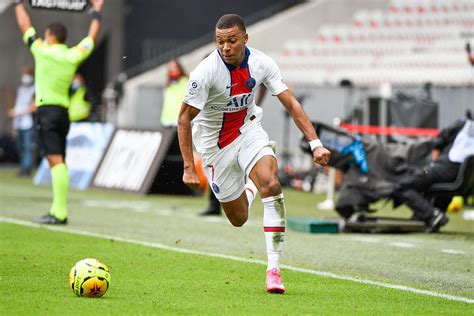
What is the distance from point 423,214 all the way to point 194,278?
5.35 m

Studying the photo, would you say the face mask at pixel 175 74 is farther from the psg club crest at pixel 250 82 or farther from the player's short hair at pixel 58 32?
the psg club crest at pixel 250 82

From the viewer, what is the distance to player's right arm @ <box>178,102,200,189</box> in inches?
320

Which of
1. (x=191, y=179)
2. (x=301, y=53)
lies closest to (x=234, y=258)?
(x=191, y=179)

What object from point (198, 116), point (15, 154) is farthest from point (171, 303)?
point (15, 154)

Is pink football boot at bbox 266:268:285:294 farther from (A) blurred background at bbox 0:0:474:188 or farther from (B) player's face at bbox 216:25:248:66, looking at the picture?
(A) blurred background at bbox 0:0:474:188

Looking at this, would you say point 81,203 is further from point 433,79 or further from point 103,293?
point 433,79

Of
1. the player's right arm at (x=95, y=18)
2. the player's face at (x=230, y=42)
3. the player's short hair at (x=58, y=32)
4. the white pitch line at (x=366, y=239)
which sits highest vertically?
the player's face at (x=230, y=42)

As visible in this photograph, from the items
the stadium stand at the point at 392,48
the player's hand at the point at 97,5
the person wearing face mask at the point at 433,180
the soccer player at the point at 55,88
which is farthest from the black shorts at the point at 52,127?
the stadium stand at the point at 392,48

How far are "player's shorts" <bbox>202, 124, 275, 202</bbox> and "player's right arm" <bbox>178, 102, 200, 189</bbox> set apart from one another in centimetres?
56

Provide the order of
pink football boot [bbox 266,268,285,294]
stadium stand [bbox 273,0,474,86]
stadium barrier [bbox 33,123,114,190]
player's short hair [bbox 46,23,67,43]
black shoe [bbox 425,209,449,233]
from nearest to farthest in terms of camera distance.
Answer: pink football boot [bbox 266,268,285,294], black shoe [bbox 425,209,449,233], player's short hair [bbox 46,23,67,43], stadium barrier [bbox 33,123,114,190], stadium stand [bbox 273,0,474,86]

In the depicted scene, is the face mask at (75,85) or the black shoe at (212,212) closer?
the black shoe at (212,212)

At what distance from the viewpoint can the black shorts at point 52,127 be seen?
1328 cm

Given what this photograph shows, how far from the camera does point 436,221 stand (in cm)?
1334

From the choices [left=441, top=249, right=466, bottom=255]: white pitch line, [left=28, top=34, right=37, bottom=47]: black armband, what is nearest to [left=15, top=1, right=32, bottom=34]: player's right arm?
[left=28, top=34, right=37, bottom=47]: black armband
